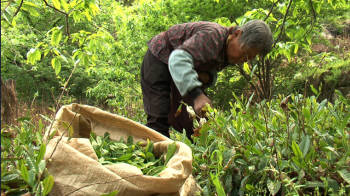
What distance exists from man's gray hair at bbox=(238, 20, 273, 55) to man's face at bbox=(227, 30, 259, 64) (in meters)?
0.04

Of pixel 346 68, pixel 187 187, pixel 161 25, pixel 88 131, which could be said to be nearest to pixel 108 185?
pixel 187 187

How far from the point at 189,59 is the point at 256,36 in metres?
0.51

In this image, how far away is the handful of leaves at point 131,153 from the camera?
137 cm

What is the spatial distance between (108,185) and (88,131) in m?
0.68

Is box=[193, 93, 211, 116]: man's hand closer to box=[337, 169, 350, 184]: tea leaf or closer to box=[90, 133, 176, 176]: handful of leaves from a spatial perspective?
box=[90, 133, 176, 176]: handful of leaves

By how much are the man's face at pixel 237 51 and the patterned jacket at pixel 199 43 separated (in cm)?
6

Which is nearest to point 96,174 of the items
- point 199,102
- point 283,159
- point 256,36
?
point 283,159

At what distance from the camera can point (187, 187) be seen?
1.38 m

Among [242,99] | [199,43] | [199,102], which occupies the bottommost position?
[199,102]

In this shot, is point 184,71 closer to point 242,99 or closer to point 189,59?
point 189,59

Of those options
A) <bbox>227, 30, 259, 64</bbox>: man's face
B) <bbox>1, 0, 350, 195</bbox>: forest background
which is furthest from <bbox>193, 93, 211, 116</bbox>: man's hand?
<bbox>227, 30, 259, 64</bbox>: man's face

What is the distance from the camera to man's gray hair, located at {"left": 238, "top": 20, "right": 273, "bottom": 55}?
2.26 meters

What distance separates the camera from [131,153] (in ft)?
4.74

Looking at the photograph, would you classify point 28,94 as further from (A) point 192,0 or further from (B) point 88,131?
(B) point 88,131
